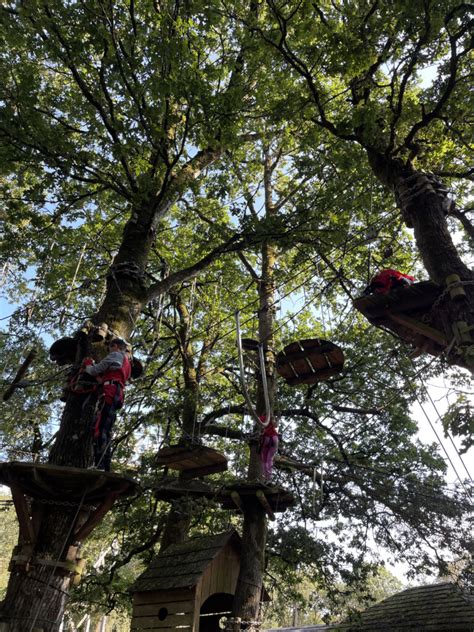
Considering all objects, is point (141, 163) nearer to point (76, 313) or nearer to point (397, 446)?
point (76, 313)

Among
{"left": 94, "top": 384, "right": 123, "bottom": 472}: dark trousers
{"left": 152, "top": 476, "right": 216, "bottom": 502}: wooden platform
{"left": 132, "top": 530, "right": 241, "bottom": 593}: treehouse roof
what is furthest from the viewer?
{"left": 152, "top": 476, "right": 216, "bottom": 502}: wooden platform

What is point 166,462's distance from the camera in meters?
8.28

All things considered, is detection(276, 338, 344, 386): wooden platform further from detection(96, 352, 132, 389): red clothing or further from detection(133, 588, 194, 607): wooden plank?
detection(133, 588, 194, 607): wooden plank

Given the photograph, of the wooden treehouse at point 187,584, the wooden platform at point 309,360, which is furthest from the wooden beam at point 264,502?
the wooden platform at point 309,360

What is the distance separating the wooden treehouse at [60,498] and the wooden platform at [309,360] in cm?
371

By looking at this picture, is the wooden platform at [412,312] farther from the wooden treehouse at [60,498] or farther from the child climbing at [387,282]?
the wooden treehouse at [60,498]

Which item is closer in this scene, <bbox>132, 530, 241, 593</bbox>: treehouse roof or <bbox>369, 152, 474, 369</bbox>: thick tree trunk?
<bbox>369, 152, 474, 369</bbox>: thick tree trunk

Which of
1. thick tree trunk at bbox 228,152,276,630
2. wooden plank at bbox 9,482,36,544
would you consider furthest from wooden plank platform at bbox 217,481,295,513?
wooden plank at bbox 9,482,36,544

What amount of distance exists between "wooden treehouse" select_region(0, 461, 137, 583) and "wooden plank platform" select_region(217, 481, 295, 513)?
11.2 feet

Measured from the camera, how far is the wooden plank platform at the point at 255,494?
25.0 ft

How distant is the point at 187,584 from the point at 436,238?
588cm

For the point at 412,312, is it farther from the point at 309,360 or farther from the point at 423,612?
the point at 423,612

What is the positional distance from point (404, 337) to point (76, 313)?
31.1 ft

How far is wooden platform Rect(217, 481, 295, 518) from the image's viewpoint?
7.64 meters
